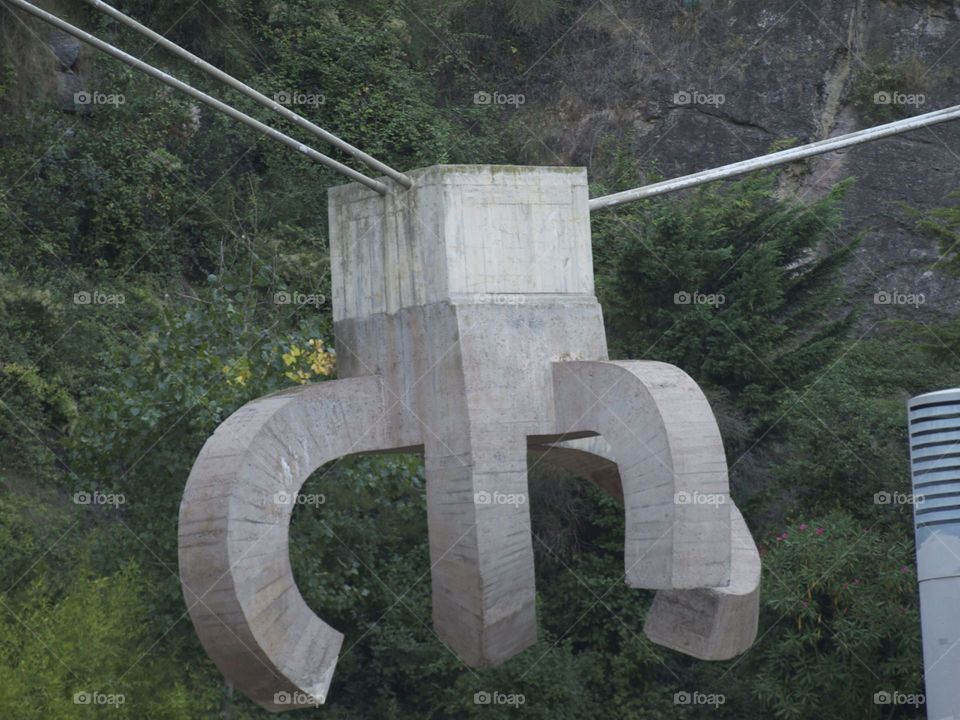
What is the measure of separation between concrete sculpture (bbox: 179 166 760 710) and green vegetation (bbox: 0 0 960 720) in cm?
482

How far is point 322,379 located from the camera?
17.0m

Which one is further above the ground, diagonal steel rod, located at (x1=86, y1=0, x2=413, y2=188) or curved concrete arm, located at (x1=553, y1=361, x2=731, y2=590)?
diagonal steel rod, located at (x1=86, y1=0, x2=413, y2=188)

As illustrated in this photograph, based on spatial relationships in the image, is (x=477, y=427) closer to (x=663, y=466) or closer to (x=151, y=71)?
(x=663, y=466)

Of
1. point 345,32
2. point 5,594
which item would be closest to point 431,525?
point 5,594

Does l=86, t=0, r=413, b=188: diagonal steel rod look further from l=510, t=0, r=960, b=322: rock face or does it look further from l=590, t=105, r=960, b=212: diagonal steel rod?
l=510, t=0, r=960, b=322: rock face

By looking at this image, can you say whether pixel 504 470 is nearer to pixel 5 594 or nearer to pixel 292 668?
pixel 292 668

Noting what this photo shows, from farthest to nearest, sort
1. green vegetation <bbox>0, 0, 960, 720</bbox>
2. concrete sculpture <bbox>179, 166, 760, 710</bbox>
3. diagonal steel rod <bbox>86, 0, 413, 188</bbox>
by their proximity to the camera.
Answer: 1. green vegetation <bbox>0, 0, 960, 720</bbox>
2. concrete sculpture <bbox>179, 166, 760, 710</bbox>
3. diagonal steel rod <bbox>86, 0, 413, 188</bbox>

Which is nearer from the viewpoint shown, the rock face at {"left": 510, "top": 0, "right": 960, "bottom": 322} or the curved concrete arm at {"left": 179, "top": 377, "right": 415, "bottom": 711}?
the curved concrete arm at {"left": 179, "top": 377, "right": 415, "bottom": 711}

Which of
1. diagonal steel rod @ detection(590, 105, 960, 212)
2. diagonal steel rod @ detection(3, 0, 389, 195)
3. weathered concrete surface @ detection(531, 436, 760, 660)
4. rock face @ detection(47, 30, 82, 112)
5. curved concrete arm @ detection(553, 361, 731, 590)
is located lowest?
weathered concrete surface @ detection(531, 436, 760, 660)

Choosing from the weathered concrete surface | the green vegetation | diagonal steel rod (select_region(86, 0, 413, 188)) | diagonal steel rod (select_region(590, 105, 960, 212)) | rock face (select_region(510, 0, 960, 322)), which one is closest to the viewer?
diagonal steel rod (select_region(86, 0, 413, 188))

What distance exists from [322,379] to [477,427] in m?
6.28

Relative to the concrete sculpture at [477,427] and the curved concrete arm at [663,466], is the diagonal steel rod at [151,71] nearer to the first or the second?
the concrete sculpture at [477,427]

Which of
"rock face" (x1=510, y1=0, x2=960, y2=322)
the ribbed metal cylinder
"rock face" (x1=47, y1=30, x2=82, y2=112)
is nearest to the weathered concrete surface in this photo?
the ribbed metal cylinder

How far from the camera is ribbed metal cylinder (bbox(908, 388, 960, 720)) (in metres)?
14.2
